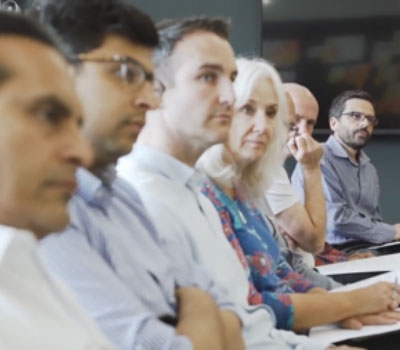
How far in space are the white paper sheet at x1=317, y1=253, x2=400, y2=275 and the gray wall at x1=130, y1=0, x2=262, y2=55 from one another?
8.85 feet

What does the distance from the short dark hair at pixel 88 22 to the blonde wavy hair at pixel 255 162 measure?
68 centimetres

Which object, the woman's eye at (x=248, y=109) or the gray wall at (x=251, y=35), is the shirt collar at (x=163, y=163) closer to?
the woman's eye at (x=248, y=109)

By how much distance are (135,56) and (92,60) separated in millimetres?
78

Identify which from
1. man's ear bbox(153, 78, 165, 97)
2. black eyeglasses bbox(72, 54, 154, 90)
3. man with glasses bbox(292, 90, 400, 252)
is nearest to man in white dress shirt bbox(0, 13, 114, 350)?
black eyeglasses bbox(72, 54, 154, 90)

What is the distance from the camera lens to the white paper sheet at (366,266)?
7.52 feet

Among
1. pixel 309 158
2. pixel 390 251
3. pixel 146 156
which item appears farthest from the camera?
pixel 390 251

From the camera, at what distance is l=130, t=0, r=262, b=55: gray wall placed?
4.90 m

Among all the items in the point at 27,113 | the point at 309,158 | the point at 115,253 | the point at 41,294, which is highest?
the point at 27,113

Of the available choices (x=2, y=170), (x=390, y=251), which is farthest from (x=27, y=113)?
(x=390, y=251)

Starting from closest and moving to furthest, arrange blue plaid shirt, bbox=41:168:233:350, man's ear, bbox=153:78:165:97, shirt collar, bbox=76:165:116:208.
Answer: blue plaid shirt, bbox=41:168:233:350
shirt collar, bbox=76:165:116:208
man's ear, bbox=153:78:165:97

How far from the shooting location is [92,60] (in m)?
1.04

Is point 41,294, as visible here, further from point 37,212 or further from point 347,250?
point 347,250

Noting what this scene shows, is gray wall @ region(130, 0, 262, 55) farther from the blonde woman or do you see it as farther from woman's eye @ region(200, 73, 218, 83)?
woman's eye @ region(200, 73, 218, 83)

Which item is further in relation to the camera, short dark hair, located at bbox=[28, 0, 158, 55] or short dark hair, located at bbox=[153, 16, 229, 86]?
short dark hair, located at bbox=[153, 16, 229, 86]
